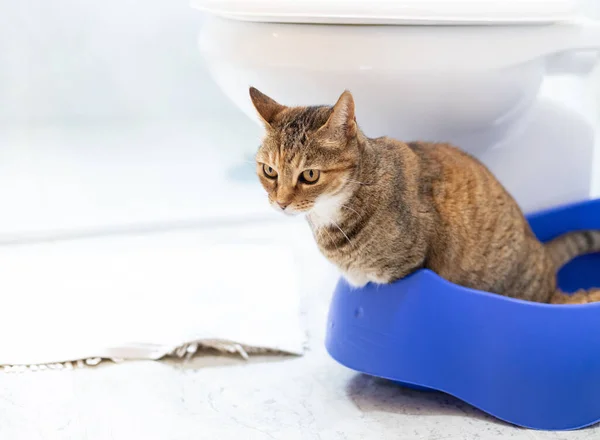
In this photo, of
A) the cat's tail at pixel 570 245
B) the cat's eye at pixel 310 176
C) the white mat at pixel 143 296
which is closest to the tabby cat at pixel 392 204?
the cat's eye at pixel 310 176

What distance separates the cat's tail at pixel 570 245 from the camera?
142cm

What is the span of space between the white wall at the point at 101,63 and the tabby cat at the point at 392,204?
3.63 feet

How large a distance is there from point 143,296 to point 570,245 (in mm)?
895

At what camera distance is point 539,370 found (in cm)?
108

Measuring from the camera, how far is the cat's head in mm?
1054

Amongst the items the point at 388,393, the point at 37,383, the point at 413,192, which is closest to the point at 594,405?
the point at 388,393

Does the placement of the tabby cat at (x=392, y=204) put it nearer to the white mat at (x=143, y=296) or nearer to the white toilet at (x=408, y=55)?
the white toilet at (x=408, y=55)

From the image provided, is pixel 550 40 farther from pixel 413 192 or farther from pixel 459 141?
pixel 413 192

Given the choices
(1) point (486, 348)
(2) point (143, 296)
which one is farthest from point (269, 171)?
(2) point (143, 296)

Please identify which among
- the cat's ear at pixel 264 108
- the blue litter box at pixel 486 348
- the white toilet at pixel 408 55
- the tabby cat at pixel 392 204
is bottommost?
the blue litter box at pixel 486 348

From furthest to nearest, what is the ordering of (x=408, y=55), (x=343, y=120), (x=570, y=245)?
(x=570, y=245) → (x=408, y=55) → (x=343, y=120)

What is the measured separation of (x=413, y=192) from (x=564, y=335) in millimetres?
321

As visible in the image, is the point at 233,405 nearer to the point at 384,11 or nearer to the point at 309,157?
the point at 309,157

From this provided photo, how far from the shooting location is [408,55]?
1173 millimetres
